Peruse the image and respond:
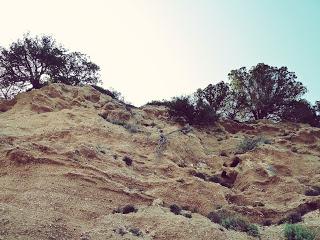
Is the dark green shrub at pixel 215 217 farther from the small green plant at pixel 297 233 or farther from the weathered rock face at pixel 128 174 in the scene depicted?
the small green plant at pixel 297 233

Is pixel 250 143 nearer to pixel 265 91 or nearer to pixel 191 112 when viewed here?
pixel 191 112

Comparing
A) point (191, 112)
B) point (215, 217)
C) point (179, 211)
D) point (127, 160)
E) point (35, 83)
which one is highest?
point (191, 112)

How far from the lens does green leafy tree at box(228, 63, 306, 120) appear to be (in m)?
30.4

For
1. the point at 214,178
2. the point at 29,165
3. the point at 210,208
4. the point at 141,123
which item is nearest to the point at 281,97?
the point at 141,123

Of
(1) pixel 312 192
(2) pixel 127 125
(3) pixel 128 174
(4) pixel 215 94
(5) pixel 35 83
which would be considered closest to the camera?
(3) pixel 128 174

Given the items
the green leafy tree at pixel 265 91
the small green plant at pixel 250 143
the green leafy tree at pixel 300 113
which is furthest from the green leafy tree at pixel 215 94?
the small green plant at pixel 250 143

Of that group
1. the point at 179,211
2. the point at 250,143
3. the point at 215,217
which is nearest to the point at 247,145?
the point at 250,143

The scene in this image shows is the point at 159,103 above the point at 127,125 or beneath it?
above

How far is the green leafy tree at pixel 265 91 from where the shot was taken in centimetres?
3042

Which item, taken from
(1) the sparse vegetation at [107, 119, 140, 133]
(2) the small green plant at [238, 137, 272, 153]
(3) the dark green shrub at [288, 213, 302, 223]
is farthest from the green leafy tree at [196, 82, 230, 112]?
(3) the dark green shrub at [288, 213, 302, 223]

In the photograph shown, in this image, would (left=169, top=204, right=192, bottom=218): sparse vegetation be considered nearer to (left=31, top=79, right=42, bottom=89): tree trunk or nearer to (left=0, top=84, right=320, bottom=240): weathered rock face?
(left=0, top=84, right=320, bottom=240): weathered rock face

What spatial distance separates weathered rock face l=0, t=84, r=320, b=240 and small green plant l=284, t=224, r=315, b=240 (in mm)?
376

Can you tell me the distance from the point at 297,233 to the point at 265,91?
55.0 feet

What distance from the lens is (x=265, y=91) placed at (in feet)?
99.8
